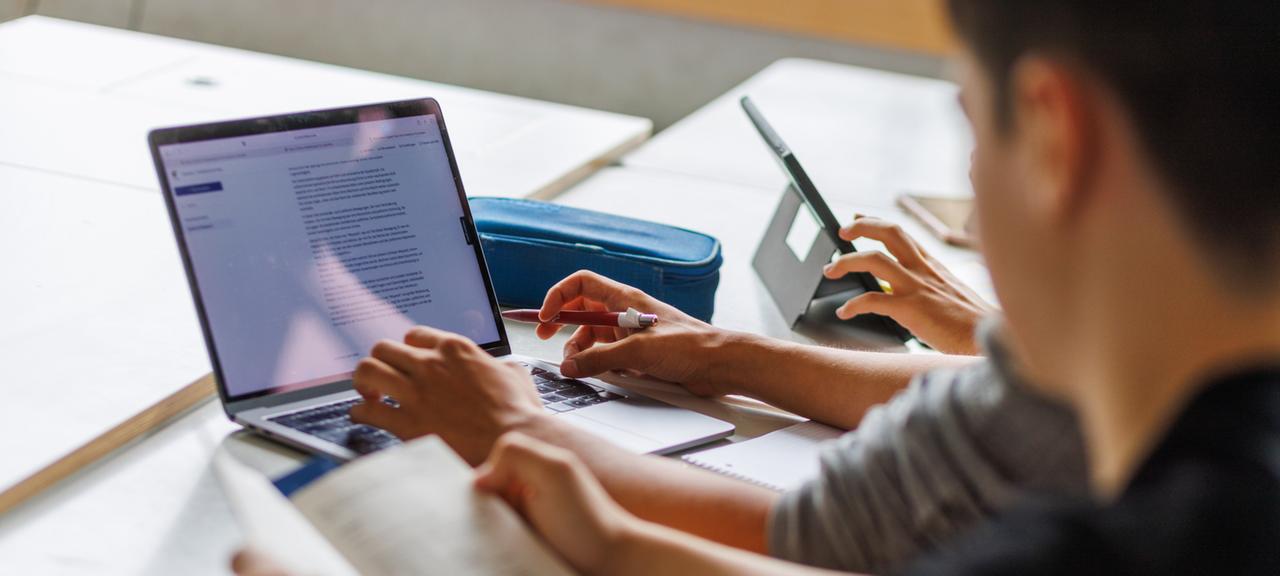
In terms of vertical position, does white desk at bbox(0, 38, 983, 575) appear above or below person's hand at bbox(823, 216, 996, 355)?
above

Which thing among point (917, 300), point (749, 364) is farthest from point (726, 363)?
point (917, 300)

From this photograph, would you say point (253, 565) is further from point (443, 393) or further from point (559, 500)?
point (443, 393)

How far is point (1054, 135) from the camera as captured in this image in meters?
0.57

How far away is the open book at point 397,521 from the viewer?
695 mm

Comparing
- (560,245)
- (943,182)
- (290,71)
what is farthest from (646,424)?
(290,71)

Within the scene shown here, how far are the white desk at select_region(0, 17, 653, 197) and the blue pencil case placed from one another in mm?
342

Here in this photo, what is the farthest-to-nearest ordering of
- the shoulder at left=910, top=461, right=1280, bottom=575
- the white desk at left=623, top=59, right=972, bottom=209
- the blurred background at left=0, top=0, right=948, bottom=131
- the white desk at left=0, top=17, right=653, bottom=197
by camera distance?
the blurred background at left=0, top=0, right=948, bottom=131, the white desk at left=623, top=59, right=972, bottom=209, the white desk at left=0, top=17, right=653, bottom=197, the shoulder at left=910, top=461, right=1280, bottom=575

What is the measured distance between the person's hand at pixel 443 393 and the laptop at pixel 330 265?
0.10ft

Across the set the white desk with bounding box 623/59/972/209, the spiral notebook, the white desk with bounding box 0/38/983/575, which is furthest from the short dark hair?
the white desk with bounding box 623/59/972/209

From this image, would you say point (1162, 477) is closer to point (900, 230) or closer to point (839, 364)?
point (839, 364)

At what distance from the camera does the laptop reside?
946mm

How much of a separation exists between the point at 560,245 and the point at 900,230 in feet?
1.18

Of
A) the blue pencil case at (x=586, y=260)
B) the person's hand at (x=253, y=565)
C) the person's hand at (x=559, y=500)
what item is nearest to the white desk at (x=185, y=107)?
the blue pencil case at (x=586, y=260)

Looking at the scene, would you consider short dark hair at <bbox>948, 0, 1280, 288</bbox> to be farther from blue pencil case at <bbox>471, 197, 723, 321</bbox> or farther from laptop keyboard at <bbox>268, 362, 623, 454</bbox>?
blue pencil case at <bbox>471, 197, 723, 321</bbox>
